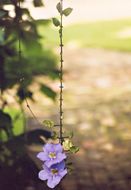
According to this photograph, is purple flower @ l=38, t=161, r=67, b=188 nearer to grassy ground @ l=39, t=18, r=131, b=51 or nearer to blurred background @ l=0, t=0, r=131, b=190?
blurred background @ l=0, t=0, r=131, b=190

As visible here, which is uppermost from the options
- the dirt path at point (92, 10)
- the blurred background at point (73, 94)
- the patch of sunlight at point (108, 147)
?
the dirt path at point (92, 10)

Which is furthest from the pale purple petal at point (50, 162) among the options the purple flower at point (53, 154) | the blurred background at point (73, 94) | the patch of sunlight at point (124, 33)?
the patch of sunlight at point (124, 33)

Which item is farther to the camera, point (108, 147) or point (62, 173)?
point (108, 147)

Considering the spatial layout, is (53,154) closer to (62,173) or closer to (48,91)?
(62,173)

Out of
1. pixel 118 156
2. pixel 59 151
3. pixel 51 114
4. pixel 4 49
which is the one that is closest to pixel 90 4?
pixel 51 114

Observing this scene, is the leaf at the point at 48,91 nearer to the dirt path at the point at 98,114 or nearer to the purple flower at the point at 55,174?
the dirt path at the point at 98,114

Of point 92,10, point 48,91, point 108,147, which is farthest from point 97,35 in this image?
point 48,91

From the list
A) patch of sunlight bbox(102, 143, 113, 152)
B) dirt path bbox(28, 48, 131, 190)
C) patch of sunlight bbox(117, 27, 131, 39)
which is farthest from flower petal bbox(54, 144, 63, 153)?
patch of sunlight bbox(117, 27, 131, 39)

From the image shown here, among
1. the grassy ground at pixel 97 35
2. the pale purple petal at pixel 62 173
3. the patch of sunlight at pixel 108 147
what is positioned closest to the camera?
the pale purple petal at pixel 62 173

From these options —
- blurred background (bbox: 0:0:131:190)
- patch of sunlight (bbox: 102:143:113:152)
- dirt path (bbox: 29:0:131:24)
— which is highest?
dirt path (bbox: 29:0:131:24)
